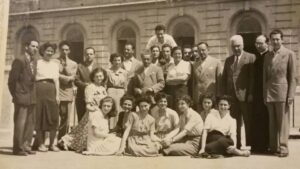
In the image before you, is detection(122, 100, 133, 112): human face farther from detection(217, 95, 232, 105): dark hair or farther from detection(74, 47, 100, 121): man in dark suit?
detection(217, 95, 232, 105): dark hair

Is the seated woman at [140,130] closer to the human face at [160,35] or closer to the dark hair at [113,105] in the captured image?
the dark hair at [113,105]

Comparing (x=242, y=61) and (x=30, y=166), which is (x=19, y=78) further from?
(x=242, y=61)

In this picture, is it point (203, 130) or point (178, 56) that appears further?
point (178, 56)

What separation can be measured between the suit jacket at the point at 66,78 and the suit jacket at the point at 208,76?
177 cm

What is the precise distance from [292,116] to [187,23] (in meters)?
4.39

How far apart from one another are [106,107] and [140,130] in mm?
543

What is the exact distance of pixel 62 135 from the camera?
632cm

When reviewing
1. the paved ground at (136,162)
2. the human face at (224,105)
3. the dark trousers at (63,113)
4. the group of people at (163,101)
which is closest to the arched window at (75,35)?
the dark trousers at (63,113)

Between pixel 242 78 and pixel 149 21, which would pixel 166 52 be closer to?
pixel 242 78

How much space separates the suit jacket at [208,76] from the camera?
5.82 m

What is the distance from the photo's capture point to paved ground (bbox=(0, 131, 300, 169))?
14.6ft

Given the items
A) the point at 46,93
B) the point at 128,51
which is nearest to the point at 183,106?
the point at 128,51

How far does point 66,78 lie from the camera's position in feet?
19.9

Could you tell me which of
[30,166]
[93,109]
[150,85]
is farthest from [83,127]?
[30,166]
